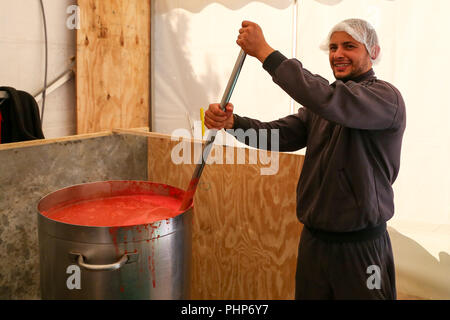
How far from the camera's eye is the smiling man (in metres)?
1.23

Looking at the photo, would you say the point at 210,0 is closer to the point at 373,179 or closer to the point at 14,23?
the point at 14,23

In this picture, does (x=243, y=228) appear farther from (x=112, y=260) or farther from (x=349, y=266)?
(x=112, y=260)

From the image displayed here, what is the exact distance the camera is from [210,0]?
10.2 feet

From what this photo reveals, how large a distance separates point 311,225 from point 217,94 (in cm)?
196

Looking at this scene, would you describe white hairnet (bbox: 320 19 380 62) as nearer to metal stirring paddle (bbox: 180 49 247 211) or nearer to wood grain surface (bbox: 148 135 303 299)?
metal stirring paddle (bbox: 180 49 247 211)

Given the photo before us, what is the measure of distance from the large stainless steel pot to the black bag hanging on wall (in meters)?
1.07

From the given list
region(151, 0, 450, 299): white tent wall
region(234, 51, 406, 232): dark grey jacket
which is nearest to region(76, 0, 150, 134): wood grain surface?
region(151, 0, 450, 299): white tent wall

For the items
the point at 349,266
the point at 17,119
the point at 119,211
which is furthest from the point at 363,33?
the point at 17,119

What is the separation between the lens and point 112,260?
113 centimetres

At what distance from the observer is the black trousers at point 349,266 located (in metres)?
1.34

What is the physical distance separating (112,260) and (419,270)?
1895mm

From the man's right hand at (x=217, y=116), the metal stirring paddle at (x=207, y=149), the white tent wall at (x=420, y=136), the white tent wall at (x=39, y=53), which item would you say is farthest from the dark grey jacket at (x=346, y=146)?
the white tent wall at (x=39, y=53)

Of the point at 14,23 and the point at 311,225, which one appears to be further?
the point at 14,23
